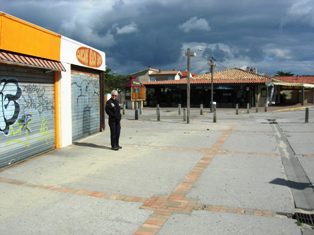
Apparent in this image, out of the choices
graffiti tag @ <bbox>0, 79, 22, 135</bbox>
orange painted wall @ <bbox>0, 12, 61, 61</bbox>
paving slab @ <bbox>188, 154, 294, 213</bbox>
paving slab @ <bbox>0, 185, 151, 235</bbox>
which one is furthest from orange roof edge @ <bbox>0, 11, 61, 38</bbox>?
paving slab @ <bbox>188, 154, 294, 213</bbox>

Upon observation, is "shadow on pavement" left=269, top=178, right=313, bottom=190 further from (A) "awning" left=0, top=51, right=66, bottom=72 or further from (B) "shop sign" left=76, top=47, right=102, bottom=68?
(B) "shop sign" left=76, top=47, right=102, bottom=68

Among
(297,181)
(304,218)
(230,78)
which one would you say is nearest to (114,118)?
(297,181)

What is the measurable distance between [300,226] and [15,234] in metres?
3.52

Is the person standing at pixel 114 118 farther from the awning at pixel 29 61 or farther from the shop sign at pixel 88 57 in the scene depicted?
the shop sign at pixel 88 57

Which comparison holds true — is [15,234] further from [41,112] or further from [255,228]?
[41,112]

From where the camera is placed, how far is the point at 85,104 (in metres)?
14.3

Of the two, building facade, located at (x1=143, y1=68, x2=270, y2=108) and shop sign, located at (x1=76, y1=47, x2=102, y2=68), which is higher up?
shop sign, located at (x1=76, y1=47, x2=102, y2=68)

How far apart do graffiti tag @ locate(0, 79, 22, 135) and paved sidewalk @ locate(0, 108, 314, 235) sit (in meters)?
0.99

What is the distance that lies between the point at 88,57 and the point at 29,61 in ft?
15.6

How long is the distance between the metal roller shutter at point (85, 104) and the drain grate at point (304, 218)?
869cm

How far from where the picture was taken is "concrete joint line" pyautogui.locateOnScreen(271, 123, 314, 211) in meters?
6.33

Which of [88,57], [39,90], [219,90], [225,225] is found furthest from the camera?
[219,90]

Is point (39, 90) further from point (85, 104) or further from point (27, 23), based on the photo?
point (85, 104)

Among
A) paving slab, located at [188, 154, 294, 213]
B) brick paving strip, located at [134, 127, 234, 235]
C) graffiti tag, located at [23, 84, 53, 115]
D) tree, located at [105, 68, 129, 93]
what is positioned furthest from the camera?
tree, located at [105, 68, 129, 93]
